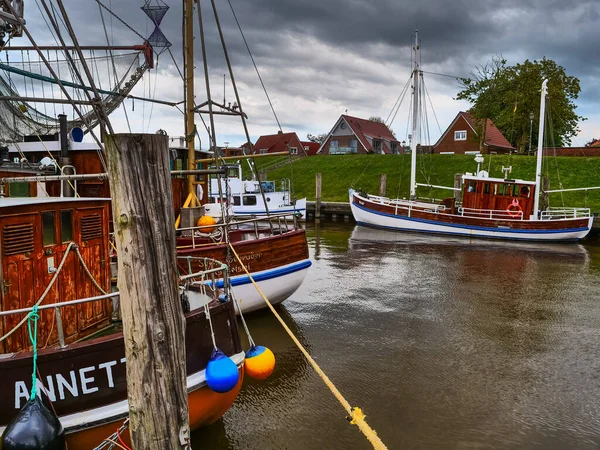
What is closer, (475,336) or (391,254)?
(475,336)

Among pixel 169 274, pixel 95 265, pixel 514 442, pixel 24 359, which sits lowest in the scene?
pixel 514 442

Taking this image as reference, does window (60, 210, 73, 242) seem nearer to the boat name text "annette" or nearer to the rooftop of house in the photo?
the boat name text "annette"

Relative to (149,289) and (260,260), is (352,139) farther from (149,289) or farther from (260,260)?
(149,289)

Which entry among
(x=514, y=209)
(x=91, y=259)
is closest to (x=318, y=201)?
(x=514, y=209)

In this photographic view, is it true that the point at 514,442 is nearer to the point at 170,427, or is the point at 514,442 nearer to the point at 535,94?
the point at 170,427

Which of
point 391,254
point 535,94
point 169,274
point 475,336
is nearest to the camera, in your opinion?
point 169,274

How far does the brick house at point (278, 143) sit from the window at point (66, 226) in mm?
51974

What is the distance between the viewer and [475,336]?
31.1 feet

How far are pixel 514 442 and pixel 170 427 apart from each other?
466cm

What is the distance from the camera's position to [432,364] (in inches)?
318

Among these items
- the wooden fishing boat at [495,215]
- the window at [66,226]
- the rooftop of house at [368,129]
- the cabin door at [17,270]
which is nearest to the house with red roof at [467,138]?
the rooftop of house at [368,129]

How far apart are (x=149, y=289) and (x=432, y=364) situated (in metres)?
6.30

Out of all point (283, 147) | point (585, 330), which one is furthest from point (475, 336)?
point (283, 147)

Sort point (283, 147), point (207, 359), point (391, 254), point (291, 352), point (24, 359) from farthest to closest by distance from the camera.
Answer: point (283, 147) < point (391, 254) < point (291, 352) < point (207, 359) < point (24, 359)
